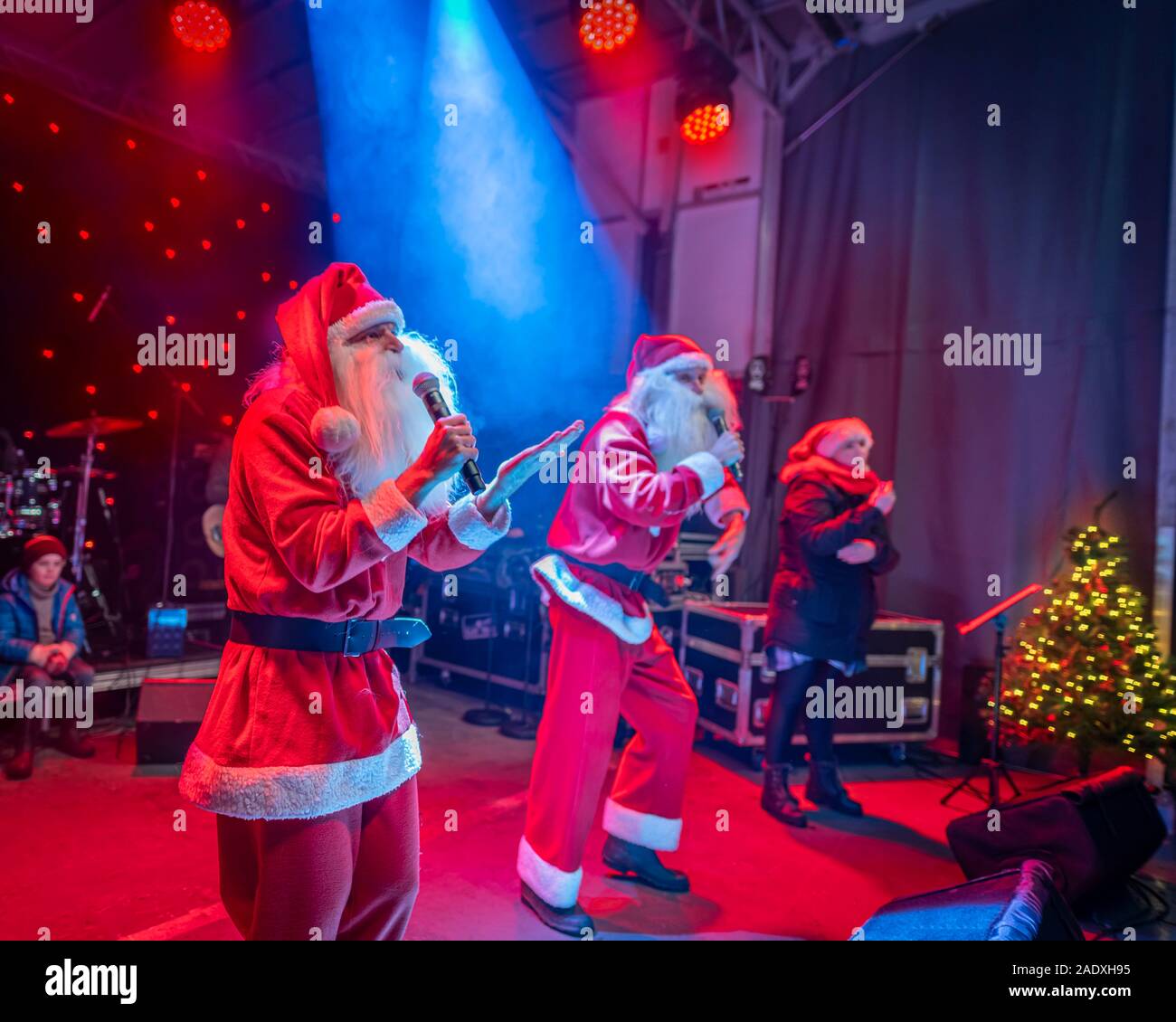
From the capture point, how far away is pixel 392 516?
1521 millimetres

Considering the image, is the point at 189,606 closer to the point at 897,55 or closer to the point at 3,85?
the point at 3,85

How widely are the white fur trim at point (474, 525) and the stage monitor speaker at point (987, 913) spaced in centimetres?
144

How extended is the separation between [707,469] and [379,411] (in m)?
1.29

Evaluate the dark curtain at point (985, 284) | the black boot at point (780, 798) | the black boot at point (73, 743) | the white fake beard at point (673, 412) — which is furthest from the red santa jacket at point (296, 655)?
the dark curtain at point (985, 284)

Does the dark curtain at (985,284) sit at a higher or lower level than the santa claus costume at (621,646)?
higher

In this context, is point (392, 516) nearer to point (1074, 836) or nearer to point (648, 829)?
point (648, 829)

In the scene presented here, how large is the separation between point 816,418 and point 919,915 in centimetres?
500

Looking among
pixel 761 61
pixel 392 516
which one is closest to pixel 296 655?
pixel 392 516

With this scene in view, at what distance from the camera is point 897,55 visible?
621 centimetres

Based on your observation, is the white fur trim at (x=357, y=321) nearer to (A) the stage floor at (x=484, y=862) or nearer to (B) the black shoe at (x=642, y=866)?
(A) the stage floor at (x=484, y=862)

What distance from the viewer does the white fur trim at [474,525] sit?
1.88 m

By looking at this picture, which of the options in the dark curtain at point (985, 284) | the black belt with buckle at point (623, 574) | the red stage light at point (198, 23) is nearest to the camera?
the black belt with buckle at point (623, 574)

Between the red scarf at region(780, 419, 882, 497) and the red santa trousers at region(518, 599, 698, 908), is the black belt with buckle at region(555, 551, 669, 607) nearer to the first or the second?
the red santa trousers at region(518, 599, 698, 908)

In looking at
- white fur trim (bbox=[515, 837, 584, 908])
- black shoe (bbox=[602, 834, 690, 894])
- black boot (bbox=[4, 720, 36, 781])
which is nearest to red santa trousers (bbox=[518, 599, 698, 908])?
white fur trim (bbox=[515, 837, 584, 908])
